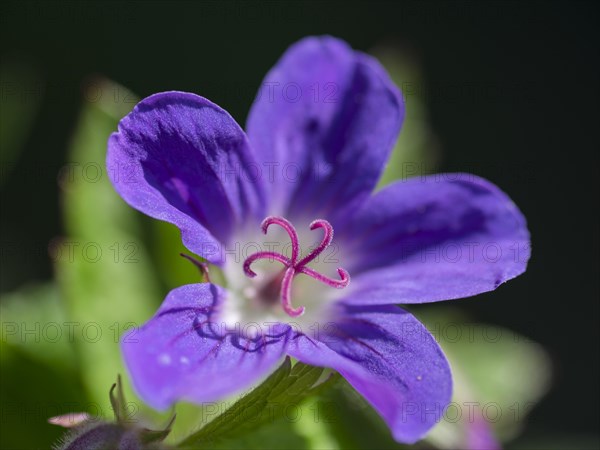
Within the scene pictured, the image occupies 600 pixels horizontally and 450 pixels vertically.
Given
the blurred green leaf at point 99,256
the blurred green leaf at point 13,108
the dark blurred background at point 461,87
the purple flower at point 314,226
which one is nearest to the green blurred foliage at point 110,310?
the blurred green leaf at point 99,256

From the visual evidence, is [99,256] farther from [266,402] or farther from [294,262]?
[266,402]

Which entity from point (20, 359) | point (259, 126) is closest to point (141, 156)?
point (259, 126)

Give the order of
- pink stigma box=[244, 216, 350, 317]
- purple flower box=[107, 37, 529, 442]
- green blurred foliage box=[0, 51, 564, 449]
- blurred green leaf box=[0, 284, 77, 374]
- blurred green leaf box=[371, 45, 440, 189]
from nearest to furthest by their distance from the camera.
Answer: purple flower box=[107, 37, 529, 442] → pink stigma box=[244, 216, 350, 317] → green blurred foliage box=[0, 51, 564, 449] → blurred green leaf box=[0, 284, 77, 374] → blurred green leaf box=[371, 45, 440, 189]

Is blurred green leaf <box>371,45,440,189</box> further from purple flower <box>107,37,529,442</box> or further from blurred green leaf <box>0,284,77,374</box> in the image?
blurred green leaf <box>0,284,77,374</box>

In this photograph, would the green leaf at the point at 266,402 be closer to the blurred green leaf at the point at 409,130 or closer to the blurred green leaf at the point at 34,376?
the blurred green leaf at the point at 34,376

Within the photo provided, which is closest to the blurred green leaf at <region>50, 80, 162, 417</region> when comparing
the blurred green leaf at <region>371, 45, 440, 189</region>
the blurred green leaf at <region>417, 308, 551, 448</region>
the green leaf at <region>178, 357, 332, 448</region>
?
the green leaf at <region>178, 357, 332, 448</region>

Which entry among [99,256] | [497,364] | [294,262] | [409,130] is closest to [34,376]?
[99,256]
